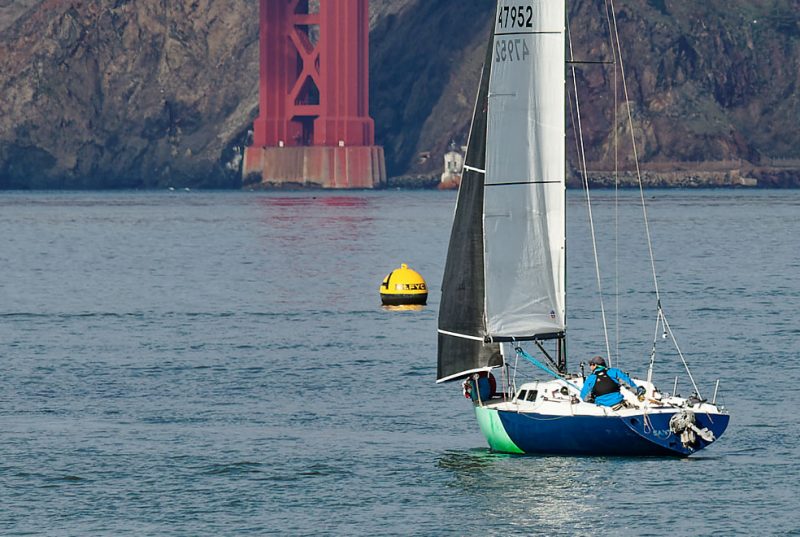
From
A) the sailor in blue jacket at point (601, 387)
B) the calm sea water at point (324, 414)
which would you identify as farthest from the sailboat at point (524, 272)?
the calm sea water at point (324, 414)

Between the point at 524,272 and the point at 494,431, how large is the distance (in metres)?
3.44

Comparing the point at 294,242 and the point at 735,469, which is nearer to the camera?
the point at 735,469

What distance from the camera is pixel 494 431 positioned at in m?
37.1

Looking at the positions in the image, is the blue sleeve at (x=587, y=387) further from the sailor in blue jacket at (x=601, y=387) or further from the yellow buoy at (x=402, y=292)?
the yellow buoy at (x=402, y=292)

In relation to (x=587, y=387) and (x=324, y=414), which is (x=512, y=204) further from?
(x=324, y=414)

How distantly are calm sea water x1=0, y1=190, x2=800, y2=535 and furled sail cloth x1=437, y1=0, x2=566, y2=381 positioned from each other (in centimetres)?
291

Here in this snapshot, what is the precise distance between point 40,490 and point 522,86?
13.1m

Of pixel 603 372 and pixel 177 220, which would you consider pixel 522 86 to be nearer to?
pixel 603 372

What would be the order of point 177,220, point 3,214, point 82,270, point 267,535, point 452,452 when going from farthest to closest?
point 3,214
point 177,220
point 82,270
point 452,452
point 267,535

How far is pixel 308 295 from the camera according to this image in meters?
81.7

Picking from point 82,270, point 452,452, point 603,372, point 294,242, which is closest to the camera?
point 603,372

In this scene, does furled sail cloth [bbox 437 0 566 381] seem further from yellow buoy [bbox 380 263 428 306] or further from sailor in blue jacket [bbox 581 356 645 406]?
yellow buoy [bbox 380 263 428 306]

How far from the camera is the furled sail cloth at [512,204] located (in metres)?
36.7

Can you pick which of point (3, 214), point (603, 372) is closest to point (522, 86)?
point (603, 372)
